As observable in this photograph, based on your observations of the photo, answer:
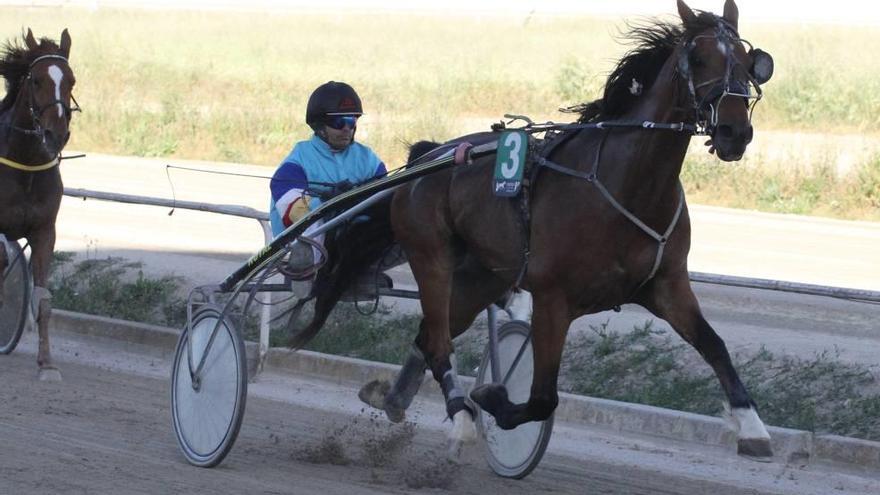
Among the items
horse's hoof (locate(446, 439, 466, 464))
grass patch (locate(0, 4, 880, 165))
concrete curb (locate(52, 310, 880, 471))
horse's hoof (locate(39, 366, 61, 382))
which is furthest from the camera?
grass patch (locate(0, 4, 880, 165))

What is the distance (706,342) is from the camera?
5309mm

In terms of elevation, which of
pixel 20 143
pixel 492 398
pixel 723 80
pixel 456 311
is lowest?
pixel 492 398

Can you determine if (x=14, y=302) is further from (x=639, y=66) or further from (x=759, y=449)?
(x=759, y=449)

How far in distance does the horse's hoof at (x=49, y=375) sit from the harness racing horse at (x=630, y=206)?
334 cm

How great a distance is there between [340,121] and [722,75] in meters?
2.18

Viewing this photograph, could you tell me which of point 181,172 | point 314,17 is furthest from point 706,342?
point 314,17

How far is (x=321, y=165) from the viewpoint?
684 cm

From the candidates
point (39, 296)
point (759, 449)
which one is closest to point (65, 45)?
point (39, 296)

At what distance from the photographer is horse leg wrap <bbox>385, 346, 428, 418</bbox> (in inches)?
253

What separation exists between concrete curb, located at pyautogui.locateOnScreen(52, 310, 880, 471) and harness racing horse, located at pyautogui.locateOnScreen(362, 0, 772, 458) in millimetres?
999

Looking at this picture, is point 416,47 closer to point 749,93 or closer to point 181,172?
point 181,172

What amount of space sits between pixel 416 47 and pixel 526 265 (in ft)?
121

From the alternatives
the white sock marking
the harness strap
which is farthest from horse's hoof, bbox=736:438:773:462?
the white sock marking

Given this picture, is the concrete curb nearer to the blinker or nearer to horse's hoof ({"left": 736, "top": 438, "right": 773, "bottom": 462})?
horse's hoof ({"left": 736, "top": 438, "right": 773, "bottom": 462})
